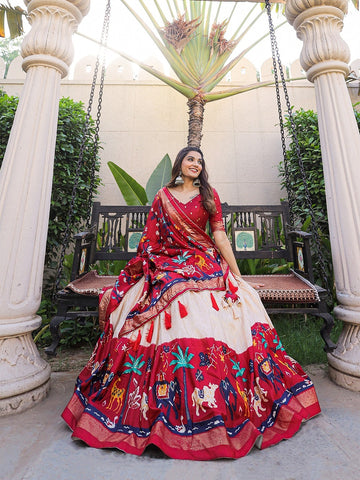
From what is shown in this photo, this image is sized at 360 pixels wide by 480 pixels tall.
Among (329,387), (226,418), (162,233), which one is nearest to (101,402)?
(226,418)

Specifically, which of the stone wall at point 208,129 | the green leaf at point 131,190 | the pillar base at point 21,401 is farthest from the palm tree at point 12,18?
the pillar base at point 21,401

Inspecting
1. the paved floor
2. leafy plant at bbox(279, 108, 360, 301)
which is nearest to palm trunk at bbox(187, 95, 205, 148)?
leafy plant at bbox(279, 108, 360, 301)

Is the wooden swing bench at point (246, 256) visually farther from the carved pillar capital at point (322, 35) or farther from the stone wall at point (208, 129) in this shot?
the stone wall at point (208, 129)

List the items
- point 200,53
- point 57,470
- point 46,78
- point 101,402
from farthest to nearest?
point 200,53
point 46,78
point 101,402
point 57,470

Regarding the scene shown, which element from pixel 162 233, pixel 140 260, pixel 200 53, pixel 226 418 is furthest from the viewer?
pixel 200 53

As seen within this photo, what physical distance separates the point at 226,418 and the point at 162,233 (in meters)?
1.12

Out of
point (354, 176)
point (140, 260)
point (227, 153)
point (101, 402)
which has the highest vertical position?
point (227, 153)

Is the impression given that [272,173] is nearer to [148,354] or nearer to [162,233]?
[162,233]

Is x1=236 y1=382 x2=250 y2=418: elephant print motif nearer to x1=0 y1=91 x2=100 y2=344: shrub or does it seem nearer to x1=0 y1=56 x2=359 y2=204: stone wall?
x1=0 y1=91 x2=100 y2=344: shrub

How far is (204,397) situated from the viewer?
46.1 inches

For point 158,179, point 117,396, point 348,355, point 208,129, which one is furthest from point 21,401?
point 208,129

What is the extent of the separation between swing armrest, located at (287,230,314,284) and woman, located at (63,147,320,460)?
0.77m

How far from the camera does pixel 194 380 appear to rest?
121 cm

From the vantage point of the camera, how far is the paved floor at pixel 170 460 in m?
1.00
